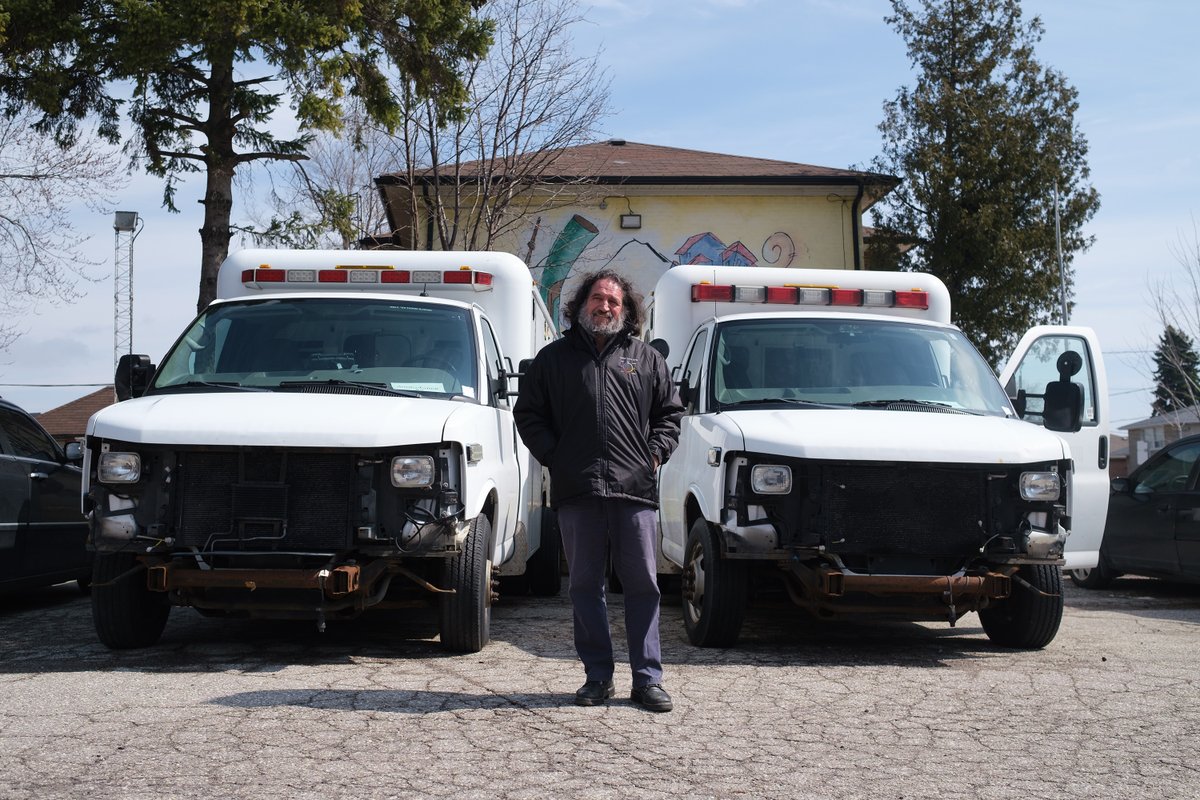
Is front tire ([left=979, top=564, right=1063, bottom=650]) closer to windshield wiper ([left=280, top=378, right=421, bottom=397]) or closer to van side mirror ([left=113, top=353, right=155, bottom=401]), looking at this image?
windshield wiper ([left=280, top=378, right=421, bottom=397])

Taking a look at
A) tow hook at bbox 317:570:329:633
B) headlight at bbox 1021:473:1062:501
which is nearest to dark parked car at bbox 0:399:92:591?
tow hook at bbox 317:570:329:633

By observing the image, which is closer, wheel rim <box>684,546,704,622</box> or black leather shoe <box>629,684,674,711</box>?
black leather shoe <box>629,684,674,711</box>

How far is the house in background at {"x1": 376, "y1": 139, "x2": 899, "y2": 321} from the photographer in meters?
27.2

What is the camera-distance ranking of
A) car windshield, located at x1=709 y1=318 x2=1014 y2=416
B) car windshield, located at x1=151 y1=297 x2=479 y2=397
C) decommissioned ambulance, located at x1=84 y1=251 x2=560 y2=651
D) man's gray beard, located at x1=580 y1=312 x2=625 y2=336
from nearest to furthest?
man's gray beard, located at x1=580 y1=312 x2=625 y2=336
decommissioned ambulance, located at x1=84 y1=251 x2=560 y2=651
car windshield, located at x1=151 y1=297 x2=479 y2=397
car windshield, located at x1=709 y1=318 x2=1014 y2=416

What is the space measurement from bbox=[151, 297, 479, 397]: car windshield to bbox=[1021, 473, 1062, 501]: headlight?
326cm

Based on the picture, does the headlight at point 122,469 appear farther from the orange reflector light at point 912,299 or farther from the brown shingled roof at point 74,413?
the brown shingled roof at point 74,413

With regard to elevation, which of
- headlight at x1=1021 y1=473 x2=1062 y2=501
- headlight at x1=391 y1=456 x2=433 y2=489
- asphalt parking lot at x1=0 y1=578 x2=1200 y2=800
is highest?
headlight at x1=391 y1=456 x2=433 y2=489

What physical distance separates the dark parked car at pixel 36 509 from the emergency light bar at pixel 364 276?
73.9 inches

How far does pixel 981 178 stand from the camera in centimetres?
3294

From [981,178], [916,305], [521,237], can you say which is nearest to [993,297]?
[981,178]

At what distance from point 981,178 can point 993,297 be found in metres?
3.18

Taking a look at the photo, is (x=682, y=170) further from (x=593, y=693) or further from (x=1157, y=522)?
(x=593, y=693)

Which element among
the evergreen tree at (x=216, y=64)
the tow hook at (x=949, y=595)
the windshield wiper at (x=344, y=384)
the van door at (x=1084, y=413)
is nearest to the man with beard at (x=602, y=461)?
the windshield wiper at (x=344, y=384)

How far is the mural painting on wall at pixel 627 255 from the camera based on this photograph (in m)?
27.1
